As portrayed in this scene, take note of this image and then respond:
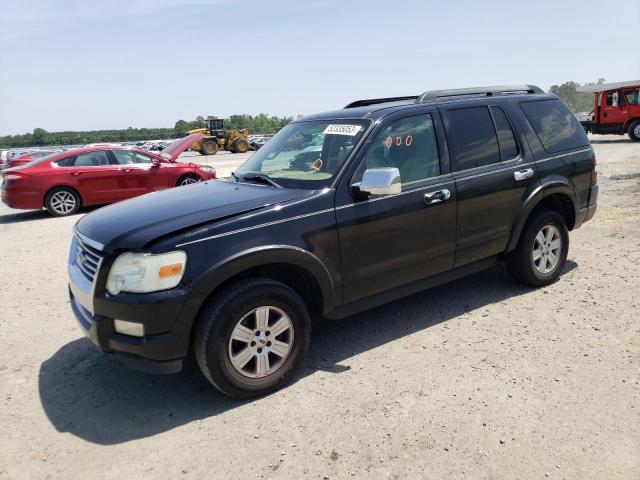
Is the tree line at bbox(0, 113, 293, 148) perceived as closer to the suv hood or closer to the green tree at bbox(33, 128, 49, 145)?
the green tree at bbox(33, 128, 49, 145)

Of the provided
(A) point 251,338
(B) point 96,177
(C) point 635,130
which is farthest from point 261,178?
(C) point 635,130

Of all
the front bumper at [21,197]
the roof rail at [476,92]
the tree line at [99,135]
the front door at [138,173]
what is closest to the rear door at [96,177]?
the front door at [138,173]

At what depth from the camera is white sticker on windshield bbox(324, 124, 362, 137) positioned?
387 centimetres

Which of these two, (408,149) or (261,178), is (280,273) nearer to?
(261,178)

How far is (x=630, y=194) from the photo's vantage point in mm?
9367

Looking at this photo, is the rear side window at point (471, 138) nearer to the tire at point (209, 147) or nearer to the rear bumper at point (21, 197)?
the rear bumper at point (21, 197)

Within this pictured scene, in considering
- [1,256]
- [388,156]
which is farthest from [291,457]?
[1,256]

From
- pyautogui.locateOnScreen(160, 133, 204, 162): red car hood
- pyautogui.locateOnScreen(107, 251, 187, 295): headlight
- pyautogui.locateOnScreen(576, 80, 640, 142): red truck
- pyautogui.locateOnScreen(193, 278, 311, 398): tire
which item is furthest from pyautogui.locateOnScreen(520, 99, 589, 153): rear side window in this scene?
pyautogui.locateOnScreen(576, 80, 640, 142): red truck

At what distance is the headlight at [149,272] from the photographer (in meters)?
2.94

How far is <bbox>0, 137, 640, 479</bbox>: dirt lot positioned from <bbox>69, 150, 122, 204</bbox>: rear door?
21.3 ft

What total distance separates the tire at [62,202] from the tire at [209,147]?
25.1 metres

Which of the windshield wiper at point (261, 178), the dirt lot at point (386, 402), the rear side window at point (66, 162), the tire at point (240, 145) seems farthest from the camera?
the tire at point (240, 145)

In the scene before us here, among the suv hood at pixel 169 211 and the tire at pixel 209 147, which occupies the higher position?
the suv hood at pixel 169 211

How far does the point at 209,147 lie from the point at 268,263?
33.8 m
